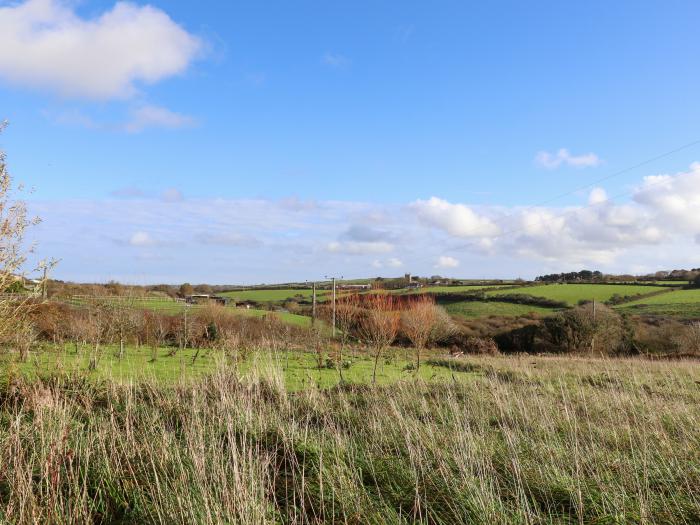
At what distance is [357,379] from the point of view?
13.5 m

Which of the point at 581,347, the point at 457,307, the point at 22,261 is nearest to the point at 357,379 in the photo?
the point at 22,261

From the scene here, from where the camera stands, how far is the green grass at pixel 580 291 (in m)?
51.3

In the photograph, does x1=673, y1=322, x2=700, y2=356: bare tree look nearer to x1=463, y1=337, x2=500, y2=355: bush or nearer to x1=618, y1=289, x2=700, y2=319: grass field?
x1=618, y1=289, x2=700, y2=319: grass field

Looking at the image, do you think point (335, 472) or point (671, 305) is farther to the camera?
point (671, 305)

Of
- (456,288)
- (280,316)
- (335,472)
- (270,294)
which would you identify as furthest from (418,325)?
(270,294)

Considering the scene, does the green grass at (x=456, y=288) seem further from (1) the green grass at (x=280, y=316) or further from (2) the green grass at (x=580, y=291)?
(1) the green grass at (x=280, y=316)

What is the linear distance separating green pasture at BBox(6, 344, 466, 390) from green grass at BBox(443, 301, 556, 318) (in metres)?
29.0

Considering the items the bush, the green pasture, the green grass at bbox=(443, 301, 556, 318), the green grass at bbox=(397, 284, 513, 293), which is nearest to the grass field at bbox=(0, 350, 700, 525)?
the green pasture

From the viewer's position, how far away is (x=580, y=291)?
54.8 m

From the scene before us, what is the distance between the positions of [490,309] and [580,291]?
41.4ft

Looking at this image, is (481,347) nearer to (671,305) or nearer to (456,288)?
(671,305)

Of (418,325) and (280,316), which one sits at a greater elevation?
(418,325)

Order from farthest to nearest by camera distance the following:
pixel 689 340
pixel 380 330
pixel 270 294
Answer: pixel 270 294, pixel 689 340, pixel 380 330

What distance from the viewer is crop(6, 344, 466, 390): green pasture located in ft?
32.7
